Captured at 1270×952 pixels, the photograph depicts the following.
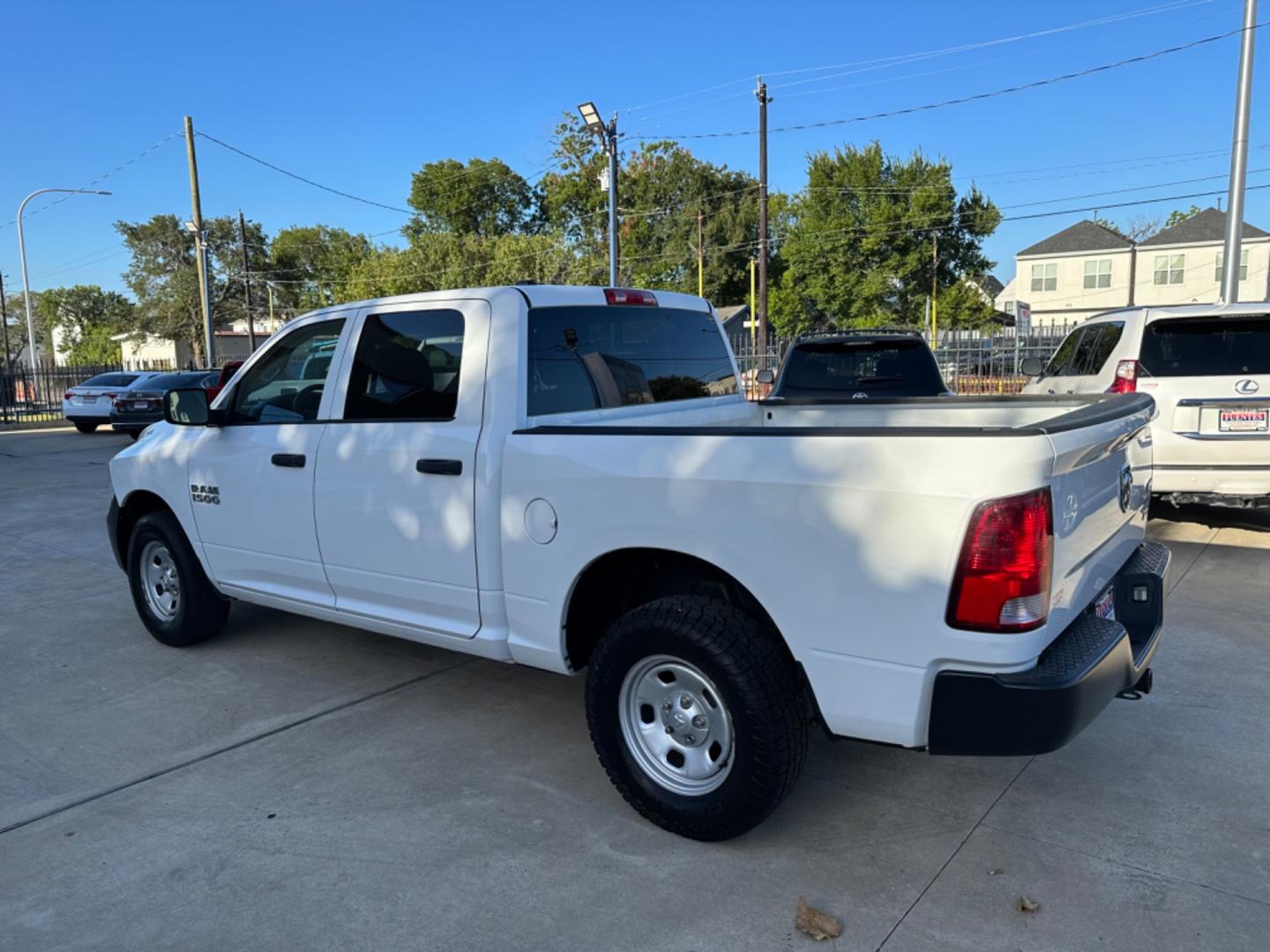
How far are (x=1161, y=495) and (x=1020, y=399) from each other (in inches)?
160

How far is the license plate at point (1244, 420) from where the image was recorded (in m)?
→ 6.72

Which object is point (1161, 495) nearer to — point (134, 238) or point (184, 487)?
point (184, 487)

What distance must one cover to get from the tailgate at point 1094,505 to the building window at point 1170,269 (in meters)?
56.4

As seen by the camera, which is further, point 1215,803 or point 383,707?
point 383,707

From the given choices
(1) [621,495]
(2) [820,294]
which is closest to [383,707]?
(1) [621,495]

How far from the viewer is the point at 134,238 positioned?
2726 inches

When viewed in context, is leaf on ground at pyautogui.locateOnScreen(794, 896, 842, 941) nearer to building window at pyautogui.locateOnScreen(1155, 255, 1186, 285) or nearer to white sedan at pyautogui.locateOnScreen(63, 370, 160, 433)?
white sedan at pyautogui.locateOnScreen(63, 370, 160, 433)

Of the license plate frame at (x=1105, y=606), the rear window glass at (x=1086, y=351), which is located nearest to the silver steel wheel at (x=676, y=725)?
the license plate frame at (x=1105, y=606)

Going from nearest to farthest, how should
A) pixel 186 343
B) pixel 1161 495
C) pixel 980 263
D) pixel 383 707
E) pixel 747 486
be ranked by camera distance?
pixel 747 486 < pixel 383 707 < pixel 1161 495 < pixel 980 263 < pixel 186 343

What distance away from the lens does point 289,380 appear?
4.48 metres

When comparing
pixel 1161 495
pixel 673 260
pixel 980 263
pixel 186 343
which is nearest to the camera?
pixel 1161 495

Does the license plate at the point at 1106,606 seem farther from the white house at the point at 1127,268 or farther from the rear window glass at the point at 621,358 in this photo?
the white house at the point at 1127,268

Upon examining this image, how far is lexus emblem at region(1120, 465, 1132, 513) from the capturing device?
3.16m

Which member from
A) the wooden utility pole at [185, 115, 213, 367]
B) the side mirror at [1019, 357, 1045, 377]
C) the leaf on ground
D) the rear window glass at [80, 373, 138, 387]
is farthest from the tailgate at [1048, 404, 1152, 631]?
the wooden utility pole at [185, 115, 213, 367]
